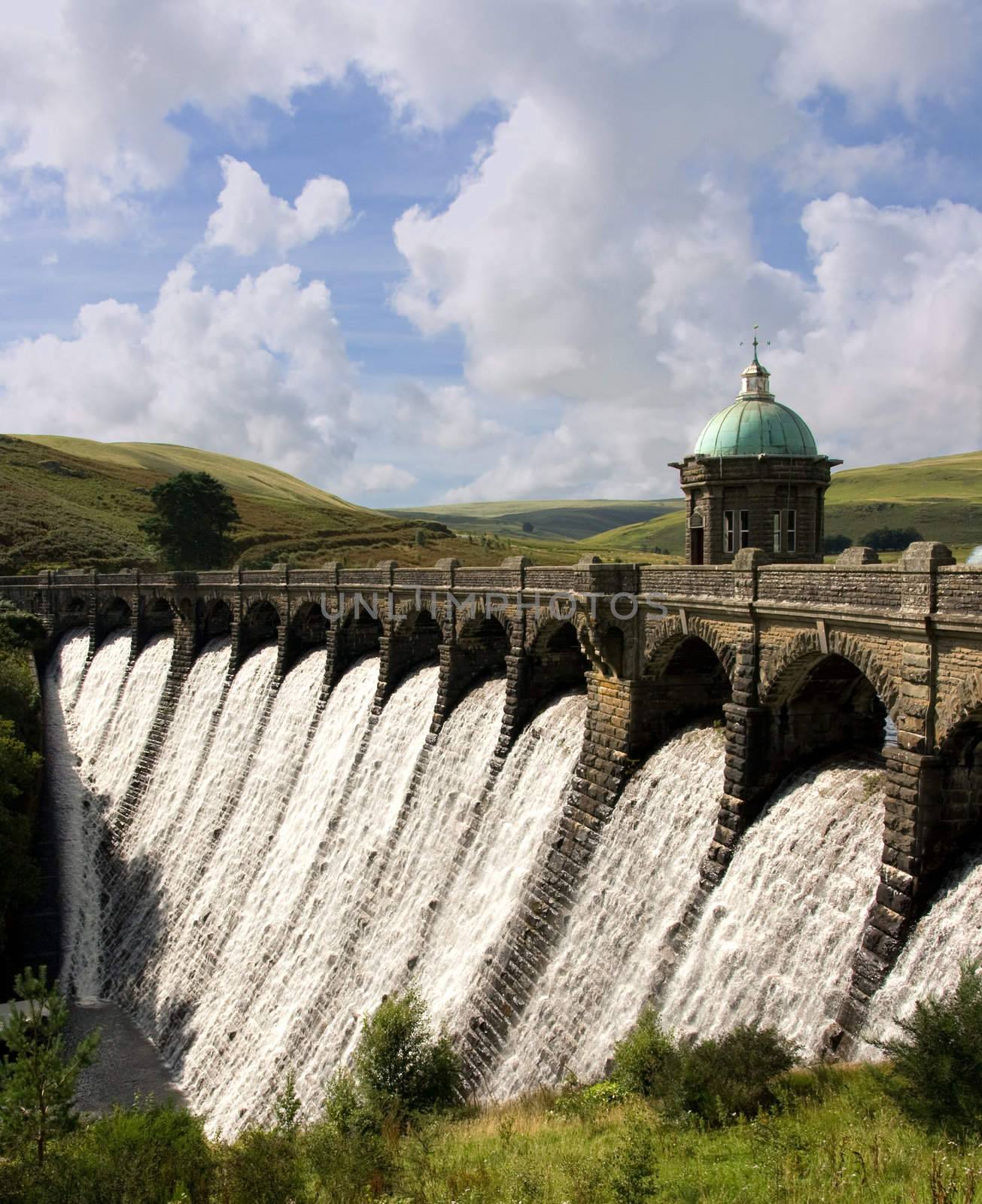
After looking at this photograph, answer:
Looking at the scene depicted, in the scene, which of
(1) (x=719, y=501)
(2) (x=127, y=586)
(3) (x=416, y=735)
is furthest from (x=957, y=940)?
(2) (x=127, y=586)

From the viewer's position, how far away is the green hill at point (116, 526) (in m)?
116

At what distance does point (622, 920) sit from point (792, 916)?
224 inches

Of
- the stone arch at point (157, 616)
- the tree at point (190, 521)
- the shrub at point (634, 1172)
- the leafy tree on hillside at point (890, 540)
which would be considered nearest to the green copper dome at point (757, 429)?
the shrub at point (634, 1172)

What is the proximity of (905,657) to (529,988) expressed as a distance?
13.5 m

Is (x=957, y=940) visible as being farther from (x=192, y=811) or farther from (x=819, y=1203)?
(x=192, y=811)

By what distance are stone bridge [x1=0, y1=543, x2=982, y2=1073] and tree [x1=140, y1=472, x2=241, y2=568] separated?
69.0 meters

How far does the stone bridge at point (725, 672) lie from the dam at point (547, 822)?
0.07 meters

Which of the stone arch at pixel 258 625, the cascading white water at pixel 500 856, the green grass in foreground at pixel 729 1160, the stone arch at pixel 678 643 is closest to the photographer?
the green grass in foreground at pixel 729 1160

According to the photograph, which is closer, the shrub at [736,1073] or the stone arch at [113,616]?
the shrub at [736,1073]

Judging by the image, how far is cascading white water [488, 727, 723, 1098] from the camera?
22.4 metres

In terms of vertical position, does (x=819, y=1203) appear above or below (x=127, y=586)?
below

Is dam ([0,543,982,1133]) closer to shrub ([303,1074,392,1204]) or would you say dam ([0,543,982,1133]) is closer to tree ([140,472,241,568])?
shrub ([303,1074,392,1204])

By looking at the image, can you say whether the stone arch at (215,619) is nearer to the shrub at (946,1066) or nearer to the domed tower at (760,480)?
the domed tower at (760,480)

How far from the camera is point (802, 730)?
22.8 metres
